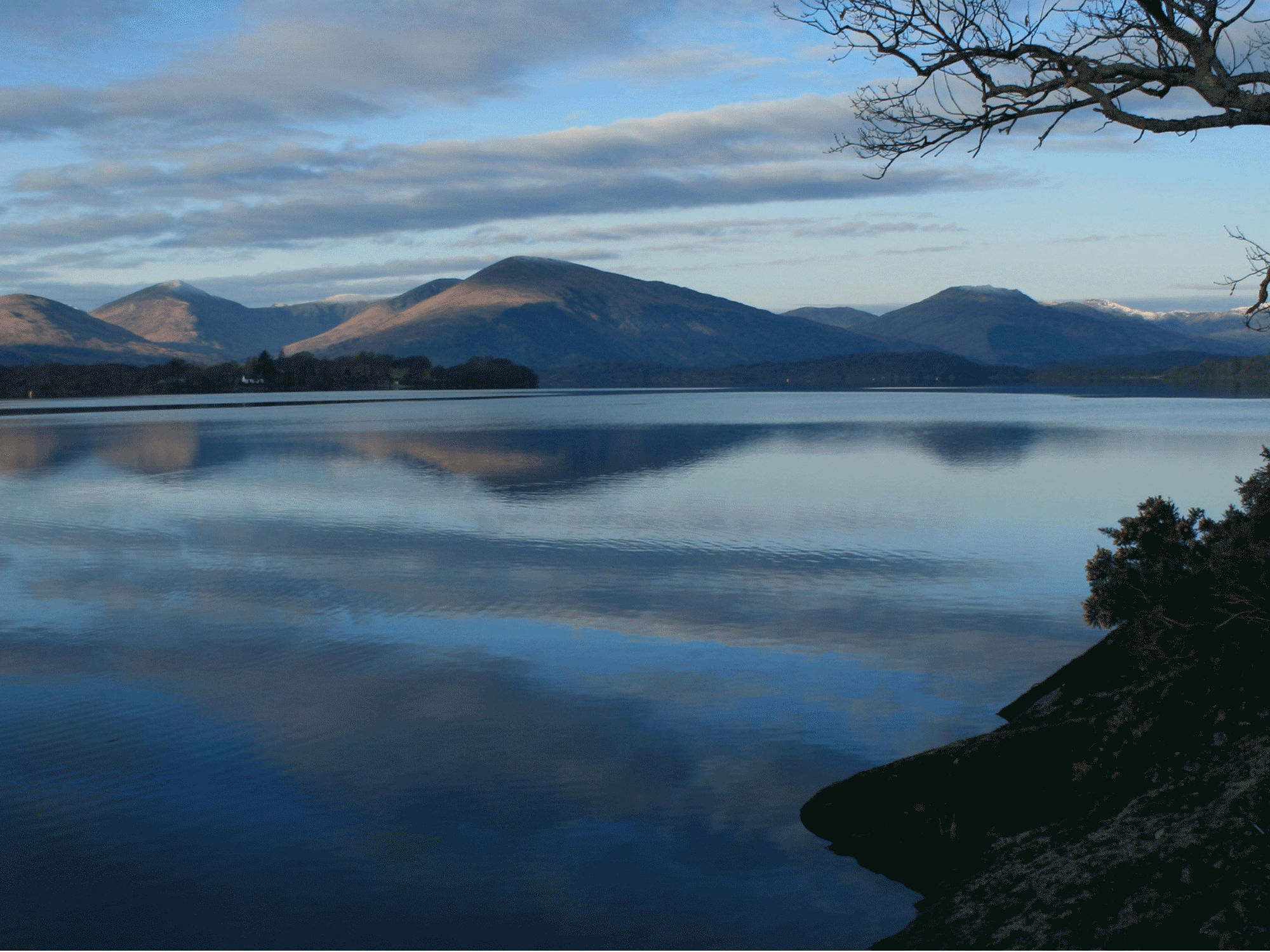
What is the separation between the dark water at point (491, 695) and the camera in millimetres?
8383

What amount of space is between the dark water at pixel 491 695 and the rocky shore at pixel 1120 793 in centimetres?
69

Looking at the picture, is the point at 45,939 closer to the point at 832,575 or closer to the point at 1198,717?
the point at 1198,717

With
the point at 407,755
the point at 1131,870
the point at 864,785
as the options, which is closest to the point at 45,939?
the point at 407,755

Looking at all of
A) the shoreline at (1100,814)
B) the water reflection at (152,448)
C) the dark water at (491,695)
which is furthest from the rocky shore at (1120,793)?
the water reflection at (152,448)

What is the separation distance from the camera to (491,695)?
1312 cm

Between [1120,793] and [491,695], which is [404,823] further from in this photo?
[1120,793]

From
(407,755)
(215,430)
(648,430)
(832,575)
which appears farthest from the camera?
(215,430)

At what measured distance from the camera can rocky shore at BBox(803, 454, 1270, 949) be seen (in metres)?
6.80

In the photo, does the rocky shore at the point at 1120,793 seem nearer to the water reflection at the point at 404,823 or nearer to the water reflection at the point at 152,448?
the water reflection at the point at 404,823

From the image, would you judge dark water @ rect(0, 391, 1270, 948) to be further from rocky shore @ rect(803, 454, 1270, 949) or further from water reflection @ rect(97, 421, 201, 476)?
water reflection @ rect(97, 421, 201, 476)

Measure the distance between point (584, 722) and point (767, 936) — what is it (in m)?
4.56

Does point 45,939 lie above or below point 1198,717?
below

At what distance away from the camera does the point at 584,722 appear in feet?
39.7

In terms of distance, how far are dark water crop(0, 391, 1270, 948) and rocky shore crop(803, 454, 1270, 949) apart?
69 cm
